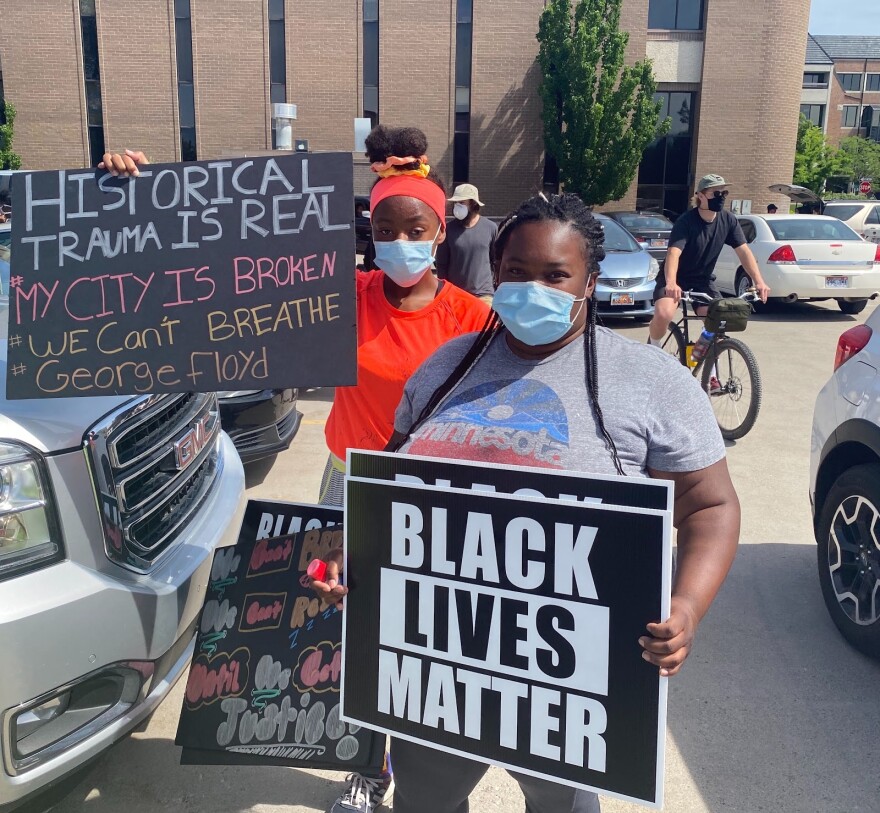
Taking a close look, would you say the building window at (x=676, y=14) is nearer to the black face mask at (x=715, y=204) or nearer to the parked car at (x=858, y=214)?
the parked car at (x=858, y=214)

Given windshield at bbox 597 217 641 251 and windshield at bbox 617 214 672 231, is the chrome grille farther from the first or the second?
windshield at bbox 617 214 672 231

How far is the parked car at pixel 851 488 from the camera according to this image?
3.46 metres

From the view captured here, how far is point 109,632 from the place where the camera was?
2.28m

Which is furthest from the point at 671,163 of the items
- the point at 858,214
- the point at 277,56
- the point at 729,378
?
the point at 729,378

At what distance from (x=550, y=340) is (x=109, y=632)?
4.69ft

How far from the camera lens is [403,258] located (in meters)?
2.45

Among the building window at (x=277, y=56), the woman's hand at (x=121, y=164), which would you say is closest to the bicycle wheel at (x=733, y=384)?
the woman's hand at (x=121, y=164)

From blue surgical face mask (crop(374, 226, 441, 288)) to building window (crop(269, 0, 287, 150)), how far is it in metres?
26.0

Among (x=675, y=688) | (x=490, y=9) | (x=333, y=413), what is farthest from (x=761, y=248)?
(x=490, y=9)

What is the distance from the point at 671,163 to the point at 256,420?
2587 cm

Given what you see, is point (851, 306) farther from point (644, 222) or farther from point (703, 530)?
point (703, 530)

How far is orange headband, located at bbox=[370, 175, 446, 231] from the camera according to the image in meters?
2.51

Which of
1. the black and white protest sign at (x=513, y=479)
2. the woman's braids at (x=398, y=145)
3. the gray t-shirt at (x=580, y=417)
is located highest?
the woman's braids at (x=398, y=145)

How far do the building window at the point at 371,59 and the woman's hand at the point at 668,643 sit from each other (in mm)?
26831
